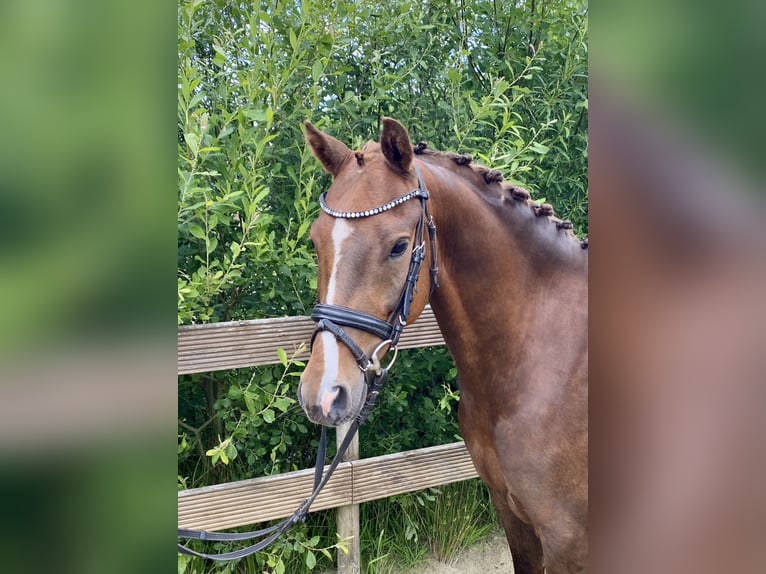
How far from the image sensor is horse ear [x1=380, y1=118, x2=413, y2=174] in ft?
4.79

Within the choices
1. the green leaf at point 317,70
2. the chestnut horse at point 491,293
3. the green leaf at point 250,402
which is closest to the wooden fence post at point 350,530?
the green leaf at point 250,402

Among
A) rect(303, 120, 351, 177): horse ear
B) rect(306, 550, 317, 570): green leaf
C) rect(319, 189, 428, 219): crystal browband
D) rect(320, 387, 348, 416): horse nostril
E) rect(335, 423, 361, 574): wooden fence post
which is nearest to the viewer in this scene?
rect(320, 387, 348, 416): horse nostril

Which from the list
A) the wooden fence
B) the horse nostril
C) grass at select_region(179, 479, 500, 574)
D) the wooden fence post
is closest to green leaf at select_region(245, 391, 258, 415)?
the wooden fence

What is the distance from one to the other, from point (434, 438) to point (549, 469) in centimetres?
116

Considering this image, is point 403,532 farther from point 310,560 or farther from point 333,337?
point 333,337

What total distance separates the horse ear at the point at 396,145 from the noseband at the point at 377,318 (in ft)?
0.18

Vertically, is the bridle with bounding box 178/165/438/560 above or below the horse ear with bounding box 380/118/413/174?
below

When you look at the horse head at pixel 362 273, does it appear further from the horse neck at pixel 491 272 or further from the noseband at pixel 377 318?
the horse neck at pixel 491 272

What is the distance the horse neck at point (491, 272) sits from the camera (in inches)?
64.0

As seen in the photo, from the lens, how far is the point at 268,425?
2.21m

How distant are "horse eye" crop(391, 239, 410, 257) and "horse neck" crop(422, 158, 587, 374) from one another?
0.62 feet

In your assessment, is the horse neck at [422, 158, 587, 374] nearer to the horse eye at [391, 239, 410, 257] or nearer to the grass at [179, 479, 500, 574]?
the horse eye at [391, 239, 410, 257]

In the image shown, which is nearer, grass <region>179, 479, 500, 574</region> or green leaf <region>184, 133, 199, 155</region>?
green leaf <region>184, 133, 199, 155</region>
